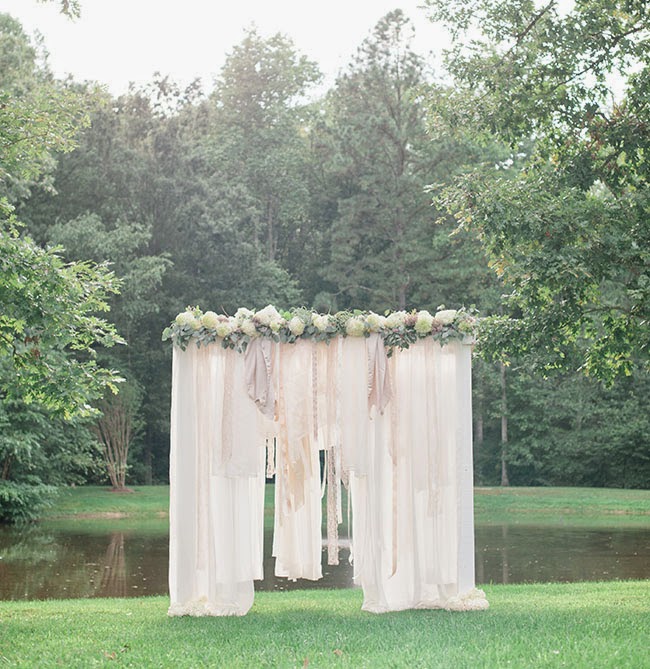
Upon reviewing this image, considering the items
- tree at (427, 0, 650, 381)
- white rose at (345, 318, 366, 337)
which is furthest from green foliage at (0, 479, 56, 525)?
white rose at (345, 318, 366, 337)

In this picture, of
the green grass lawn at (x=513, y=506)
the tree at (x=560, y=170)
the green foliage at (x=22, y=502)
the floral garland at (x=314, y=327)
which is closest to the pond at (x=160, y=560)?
the green foliage at (x=22, y=502)

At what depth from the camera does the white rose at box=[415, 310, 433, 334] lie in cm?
870

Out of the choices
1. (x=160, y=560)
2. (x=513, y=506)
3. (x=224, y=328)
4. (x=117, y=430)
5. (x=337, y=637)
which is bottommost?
(x=513, y=506)

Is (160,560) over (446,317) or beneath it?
beneath

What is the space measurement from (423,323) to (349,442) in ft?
4.03

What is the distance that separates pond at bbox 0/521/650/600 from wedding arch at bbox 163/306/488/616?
470 centimetres

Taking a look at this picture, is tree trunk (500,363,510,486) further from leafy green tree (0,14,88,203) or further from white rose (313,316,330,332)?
white rose (313,316,330,332)

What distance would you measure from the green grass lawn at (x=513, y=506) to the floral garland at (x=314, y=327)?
16.6 m

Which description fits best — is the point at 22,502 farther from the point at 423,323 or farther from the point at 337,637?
the point at 337,637

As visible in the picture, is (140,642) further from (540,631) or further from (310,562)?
(540,631)

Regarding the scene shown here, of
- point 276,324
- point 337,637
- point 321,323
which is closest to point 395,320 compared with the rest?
point 321,323

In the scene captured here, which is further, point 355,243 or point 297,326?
point 355,243

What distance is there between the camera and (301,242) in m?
40.7

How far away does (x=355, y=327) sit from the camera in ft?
28.6
